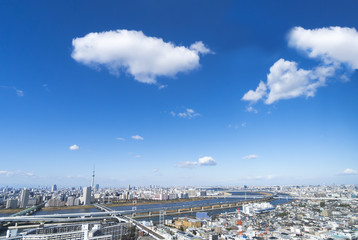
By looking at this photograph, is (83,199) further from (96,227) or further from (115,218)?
(96,227)

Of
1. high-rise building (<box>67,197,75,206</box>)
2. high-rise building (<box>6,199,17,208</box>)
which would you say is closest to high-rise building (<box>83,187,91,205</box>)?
high-rise building (<box>67,197,75,206</box>)

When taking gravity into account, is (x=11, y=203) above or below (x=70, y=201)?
above

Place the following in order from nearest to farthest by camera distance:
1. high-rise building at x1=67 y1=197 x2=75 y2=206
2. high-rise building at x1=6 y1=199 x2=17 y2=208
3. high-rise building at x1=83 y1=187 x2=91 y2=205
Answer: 1. high-rise building at x1=6 y1=199 x2=17 y2=208
2. high-rise building at x1=67 y1=197 x2=75 y2=206
3. high-rise building at x1=83 y1=187 x2=91 y2=205

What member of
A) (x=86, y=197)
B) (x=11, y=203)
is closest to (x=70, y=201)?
(x=86, y=197)

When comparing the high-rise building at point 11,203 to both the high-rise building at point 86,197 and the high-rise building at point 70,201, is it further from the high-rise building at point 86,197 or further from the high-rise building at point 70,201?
the high-rise building at point 86,197

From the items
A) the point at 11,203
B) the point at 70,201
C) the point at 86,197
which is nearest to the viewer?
the point at 11,203

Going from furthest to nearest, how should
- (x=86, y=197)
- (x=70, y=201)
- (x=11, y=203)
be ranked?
(x=86, y=197) → (x=70, y=201) → (x=11, y=203)

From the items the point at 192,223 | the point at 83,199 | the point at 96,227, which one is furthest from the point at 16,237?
the point at 83,199

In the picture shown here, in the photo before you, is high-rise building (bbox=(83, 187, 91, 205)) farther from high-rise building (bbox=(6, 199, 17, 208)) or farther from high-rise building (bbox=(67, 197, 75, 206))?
high-rise building (bbox=(6, 199, 17, 208))

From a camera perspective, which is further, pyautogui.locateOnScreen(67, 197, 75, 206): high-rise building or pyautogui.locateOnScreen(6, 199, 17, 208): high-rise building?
pyautogui.locateOnScreen(67, 197, 75, 206): high-rise building

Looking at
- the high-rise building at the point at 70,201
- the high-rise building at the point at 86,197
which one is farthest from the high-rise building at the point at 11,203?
the high-rise building at the point at 86,197

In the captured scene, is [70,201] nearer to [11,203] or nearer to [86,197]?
[86,197]
